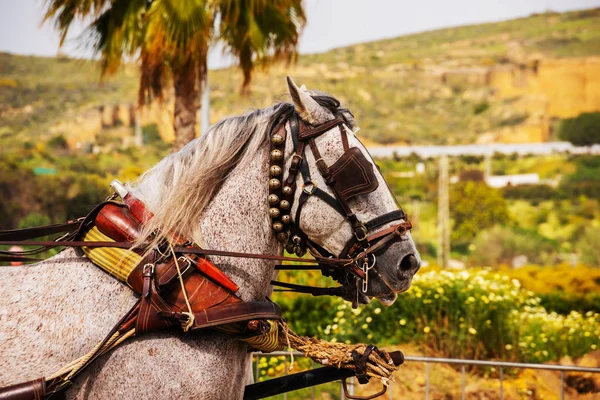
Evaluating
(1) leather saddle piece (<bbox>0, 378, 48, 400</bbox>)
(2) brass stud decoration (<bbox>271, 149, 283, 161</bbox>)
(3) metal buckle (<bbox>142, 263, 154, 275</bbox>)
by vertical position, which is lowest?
(1) leather saddle piece (<bbox>0, 378, 48, 400</bbox>)

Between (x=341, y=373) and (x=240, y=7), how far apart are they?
6091 mm

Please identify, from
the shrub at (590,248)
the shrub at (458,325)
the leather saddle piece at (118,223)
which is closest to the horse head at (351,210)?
the leather saddle piece at (118,223)

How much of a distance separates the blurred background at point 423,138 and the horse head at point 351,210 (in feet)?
1.34

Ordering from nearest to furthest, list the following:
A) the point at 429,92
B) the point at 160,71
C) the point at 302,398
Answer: the point at 302,398 < the point at 160,71 < the point at 429,92

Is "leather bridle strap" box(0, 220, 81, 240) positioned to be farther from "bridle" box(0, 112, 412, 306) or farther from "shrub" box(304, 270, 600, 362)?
"shrub" box(304, 270, 600, 362)

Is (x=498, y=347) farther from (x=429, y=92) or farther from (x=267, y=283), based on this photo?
(x=429, y=92)

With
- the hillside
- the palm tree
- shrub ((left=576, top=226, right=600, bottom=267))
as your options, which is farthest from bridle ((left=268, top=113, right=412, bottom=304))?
the hillside

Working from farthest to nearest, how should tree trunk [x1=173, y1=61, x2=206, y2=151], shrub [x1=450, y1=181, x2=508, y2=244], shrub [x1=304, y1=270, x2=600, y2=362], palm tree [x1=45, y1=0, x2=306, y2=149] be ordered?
shrub [x1=450, y1=181, x2=508, y2=244], tree trunk [x1=173, y1=61, x2=206, y2=151], palm tree [x1=45, y1=0, x2=306, y2=149], shrub [x1=304, y1=270, x2=600, y2=362]

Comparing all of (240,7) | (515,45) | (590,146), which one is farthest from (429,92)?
(240,7)

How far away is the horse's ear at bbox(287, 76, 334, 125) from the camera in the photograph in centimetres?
255

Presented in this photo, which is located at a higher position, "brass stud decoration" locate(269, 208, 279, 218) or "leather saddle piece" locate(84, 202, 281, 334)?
"brass stud decoration" locate(269, 208, 279, 218)

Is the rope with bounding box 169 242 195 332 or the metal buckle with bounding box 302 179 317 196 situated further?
the metal buckle with bounding box 302 179 317 196

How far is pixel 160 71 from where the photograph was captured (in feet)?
26.7

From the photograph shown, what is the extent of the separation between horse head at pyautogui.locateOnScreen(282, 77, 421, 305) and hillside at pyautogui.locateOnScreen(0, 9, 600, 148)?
109ft
